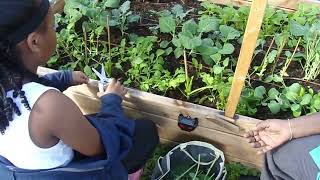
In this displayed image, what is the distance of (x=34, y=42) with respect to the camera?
1.22 metres

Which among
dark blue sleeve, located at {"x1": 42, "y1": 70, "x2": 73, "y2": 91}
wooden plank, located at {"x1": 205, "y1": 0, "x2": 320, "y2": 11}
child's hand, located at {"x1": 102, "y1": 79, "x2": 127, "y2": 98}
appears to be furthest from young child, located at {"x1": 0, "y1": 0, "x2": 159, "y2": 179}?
wooden plank, located at {"x1": 205, "y1": 0, "x2": 320, "y2": 11}

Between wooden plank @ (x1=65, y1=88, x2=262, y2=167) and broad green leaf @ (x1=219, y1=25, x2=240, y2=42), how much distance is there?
1.37 ft

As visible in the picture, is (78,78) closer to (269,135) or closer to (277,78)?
(269,135)

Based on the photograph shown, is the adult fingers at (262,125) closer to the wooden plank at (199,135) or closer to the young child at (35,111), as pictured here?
the wooden plank at (199,135)

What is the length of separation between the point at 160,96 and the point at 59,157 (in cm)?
59

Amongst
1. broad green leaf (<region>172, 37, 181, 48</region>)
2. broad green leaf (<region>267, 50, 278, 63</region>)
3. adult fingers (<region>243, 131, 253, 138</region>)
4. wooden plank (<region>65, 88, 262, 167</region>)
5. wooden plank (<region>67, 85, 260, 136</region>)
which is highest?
broad green leaf (<region>172, 37, 181, 48</region>)

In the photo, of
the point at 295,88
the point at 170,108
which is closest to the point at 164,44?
the point at 170,108

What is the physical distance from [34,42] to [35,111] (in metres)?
0.18

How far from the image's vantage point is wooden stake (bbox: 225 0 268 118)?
51.2 inches

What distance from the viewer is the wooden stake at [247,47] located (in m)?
1.30

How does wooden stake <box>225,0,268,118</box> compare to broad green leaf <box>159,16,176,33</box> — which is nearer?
wooden stake <box>225,0,268,118</box>

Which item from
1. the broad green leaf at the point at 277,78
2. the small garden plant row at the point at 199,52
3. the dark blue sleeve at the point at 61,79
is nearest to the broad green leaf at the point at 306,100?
the small garden plant row at the point at 199,52

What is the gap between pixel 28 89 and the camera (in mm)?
1237

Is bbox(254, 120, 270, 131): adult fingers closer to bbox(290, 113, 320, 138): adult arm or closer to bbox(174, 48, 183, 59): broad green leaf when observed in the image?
bbox(290, 113, 320, 138): adult arm
